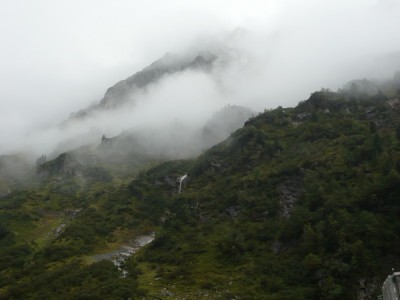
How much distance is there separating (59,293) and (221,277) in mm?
30781

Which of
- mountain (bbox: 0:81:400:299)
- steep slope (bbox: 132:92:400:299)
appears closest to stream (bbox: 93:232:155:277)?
mountain (bbox: 0:81:400:299)

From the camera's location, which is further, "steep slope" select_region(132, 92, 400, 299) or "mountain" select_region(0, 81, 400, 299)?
"mountain" select_region(0, 81, 400, 299)

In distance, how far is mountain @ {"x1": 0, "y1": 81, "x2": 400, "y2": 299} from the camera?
68438 millimetres

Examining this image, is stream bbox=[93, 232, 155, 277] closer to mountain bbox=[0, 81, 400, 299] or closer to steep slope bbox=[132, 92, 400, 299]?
mountain bbox=[0, 81, 400, 299]

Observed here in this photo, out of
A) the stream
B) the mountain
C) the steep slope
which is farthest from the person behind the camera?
the stream

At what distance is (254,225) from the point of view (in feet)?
335

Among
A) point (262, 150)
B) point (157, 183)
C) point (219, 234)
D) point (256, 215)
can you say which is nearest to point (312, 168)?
point (256, 215)

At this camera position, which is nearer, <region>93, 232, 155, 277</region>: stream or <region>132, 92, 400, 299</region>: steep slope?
<region>132, 92, 400, 299</region>: steep slope

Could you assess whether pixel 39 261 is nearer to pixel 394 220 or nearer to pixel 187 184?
pixel 187 184

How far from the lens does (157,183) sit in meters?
188

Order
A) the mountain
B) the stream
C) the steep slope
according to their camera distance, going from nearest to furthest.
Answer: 1. the steep slope
2. the mountain
3. the stream

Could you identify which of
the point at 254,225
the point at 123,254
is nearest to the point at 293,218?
the point at 254,225

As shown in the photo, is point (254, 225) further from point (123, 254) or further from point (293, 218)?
point (123, 254)

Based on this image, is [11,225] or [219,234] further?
[11,225]
